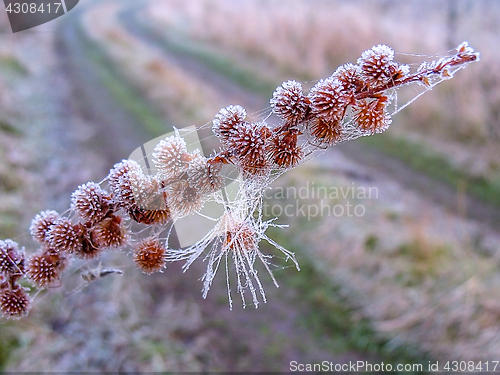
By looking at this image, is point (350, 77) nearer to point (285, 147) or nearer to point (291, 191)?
point (285, 147)

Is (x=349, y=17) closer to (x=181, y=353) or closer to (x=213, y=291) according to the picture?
(x=213, y=291)

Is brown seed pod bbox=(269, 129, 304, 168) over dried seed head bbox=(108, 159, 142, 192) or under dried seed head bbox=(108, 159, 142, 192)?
over

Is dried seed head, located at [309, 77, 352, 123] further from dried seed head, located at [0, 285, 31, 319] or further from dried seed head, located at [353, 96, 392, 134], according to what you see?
dried seed head, located at [0, 285, 31, 319]

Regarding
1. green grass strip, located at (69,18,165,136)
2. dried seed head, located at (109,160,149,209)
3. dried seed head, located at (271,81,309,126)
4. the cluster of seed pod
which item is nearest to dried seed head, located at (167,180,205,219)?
the cluster of seed pod

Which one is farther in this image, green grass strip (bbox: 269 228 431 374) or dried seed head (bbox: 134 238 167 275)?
green grass strip (bbox: 269 228 431 374)

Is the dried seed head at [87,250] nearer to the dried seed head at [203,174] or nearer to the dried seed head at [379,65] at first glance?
the dried seed head at [203,174]

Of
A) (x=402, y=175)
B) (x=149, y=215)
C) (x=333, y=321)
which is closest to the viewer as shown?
(x=149, y=215)

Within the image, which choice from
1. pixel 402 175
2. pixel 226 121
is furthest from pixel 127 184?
pixel 402 175

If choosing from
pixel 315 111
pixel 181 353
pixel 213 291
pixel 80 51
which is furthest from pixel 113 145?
pixel 315 111
